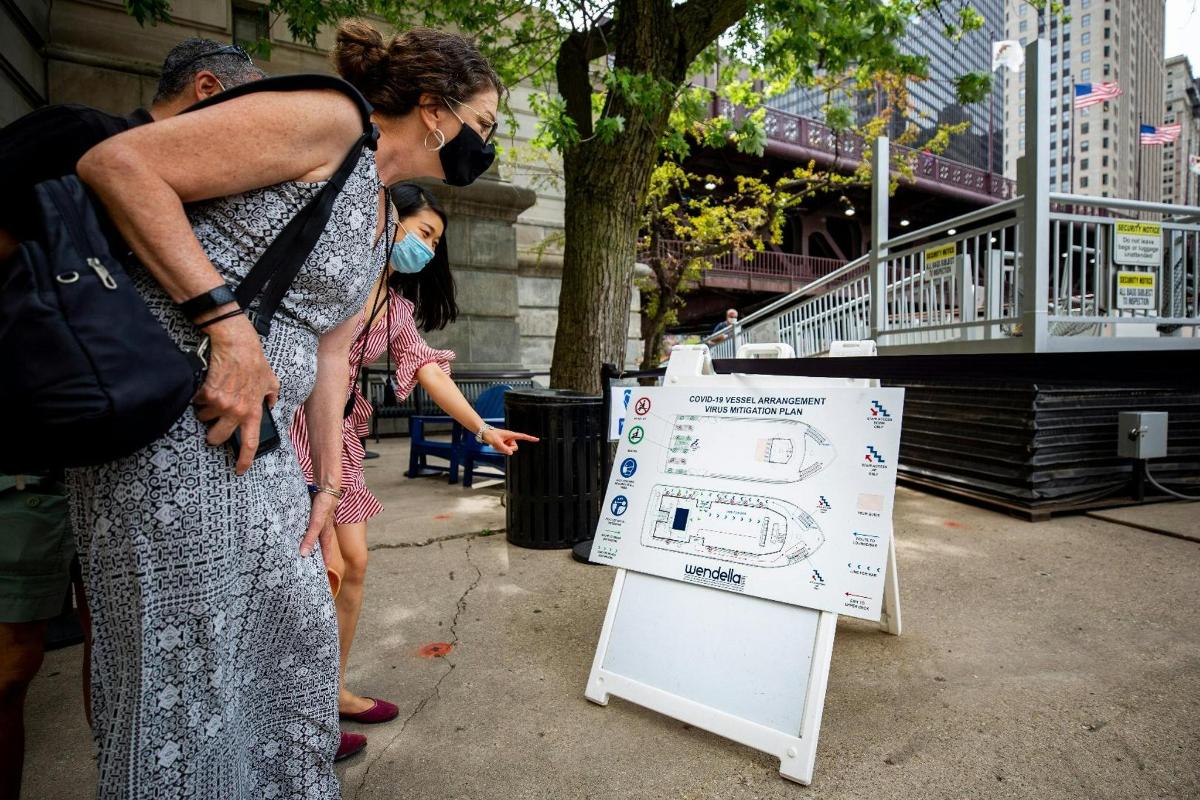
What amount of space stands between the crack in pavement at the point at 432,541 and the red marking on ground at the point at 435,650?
1.63 metres

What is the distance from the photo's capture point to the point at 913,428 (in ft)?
21.0

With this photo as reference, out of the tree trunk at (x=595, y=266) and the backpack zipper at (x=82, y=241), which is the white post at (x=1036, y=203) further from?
the backpack zipper at (x=82, y=241)

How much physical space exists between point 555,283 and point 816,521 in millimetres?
10668

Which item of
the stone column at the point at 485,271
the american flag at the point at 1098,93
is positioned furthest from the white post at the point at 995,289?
the american flag at the point at 1098,93

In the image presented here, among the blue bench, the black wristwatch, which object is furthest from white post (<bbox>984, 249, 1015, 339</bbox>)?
the black wristwatch

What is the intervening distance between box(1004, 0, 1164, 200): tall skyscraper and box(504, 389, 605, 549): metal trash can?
3843 inches

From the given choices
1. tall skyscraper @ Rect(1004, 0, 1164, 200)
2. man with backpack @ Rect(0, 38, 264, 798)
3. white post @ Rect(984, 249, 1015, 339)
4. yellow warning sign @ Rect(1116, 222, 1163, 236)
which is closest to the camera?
man with backpack @ Rect(0, 38, 264, 798)

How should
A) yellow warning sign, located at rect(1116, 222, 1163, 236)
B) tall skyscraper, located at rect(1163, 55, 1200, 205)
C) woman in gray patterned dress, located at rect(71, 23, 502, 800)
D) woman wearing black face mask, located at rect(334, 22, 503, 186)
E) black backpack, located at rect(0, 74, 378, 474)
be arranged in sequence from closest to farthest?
black backpack, located at rect(0, 74, 378, 474) < woman in gray patterned dress, located at rect(71, 23, 502, 800) < woman wearing black face mask, located at rect(334, 22, 503, 186) < yellow warning sign, located at rect(1116, 222, 1163, 236) < tall skyscraper, located at rect(1163, 55, 1200, 205)

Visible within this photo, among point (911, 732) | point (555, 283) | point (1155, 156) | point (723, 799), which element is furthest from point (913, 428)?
point (1155, 156)

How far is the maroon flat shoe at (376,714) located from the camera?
8.17 feet

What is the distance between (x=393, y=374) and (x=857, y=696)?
2.34 m

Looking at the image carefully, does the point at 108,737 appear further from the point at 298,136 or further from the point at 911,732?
the point at 911,732

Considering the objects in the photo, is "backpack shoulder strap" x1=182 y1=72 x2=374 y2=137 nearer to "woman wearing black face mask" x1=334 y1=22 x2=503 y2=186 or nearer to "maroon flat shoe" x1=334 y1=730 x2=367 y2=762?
"woman wearing black face mask" x1=334 y1=22 x2=503 y2=186

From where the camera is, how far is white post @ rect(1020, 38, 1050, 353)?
5.88m
